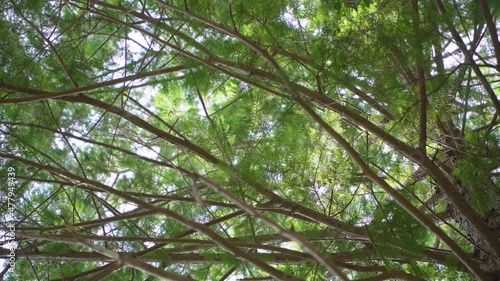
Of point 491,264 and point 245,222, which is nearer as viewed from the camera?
point 491,264

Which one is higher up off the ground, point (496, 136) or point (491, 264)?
point (496, 136)

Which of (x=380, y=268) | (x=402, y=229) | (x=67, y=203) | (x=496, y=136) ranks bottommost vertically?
(x=380, y=268)

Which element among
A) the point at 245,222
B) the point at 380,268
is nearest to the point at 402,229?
the point at 380,268

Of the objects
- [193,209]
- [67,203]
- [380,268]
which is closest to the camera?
[380,268]

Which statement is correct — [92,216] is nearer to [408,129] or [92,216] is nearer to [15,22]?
[15,22]

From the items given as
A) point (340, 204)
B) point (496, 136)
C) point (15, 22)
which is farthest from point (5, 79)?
point (496, 136)

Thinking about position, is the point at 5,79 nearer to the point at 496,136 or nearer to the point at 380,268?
the point at 380,268

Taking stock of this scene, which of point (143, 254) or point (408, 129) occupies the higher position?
point (408, 129)

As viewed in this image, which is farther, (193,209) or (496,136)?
(193,209)

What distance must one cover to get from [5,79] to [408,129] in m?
1.86

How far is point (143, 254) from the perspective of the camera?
2.25 meters

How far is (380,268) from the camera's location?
2123 millimetres

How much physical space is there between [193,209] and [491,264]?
1.43 metres

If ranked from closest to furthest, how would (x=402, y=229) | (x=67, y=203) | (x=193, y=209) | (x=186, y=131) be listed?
(x=402, y=229), (x=186, y=131), (x=193, y=209), (x=67, y=203)
